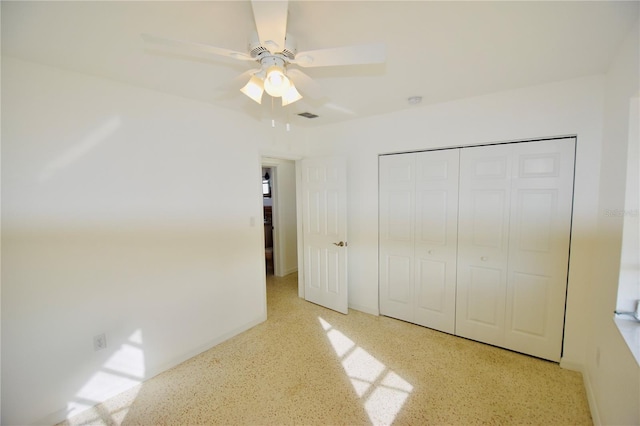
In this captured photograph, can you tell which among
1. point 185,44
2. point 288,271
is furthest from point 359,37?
point 288,271

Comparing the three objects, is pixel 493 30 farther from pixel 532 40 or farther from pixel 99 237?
pixel 99 237

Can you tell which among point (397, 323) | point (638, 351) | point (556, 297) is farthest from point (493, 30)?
point (397, 323)

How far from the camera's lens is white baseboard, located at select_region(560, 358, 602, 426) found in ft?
5.53

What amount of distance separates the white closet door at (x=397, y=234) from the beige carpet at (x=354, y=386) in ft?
1.32

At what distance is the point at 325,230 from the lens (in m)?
3.41

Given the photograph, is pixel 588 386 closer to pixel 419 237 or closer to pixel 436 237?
pixel 436 237

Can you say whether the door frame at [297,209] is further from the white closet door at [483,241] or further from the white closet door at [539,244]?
the white closet door at [539,244]

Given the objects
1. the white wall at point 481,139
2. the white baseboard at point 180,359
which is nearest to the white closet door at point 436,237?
the white wall at point 481,139

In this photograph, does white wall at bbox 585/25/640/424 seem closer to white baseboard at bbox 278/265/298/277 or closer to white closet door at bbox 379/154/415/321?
white closet door at bbox 379/154/415/321

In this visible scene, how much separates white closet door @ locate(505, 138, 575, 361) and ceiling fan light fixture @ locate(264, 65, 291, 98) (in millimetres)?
2126

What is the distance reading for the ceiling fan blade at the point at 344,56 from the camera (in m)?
1.16

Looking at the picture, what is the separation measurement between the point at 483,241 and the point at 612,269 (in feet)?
3.02

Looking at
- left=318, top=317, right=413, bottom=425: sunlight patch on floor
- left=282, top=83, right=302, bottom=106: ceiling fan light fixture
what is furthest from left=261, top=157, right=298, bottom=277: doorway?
left=282, top=83, right=302, bottom=106: ceiling fan light fixture

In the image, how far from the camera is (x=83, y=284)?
72.8 inches
